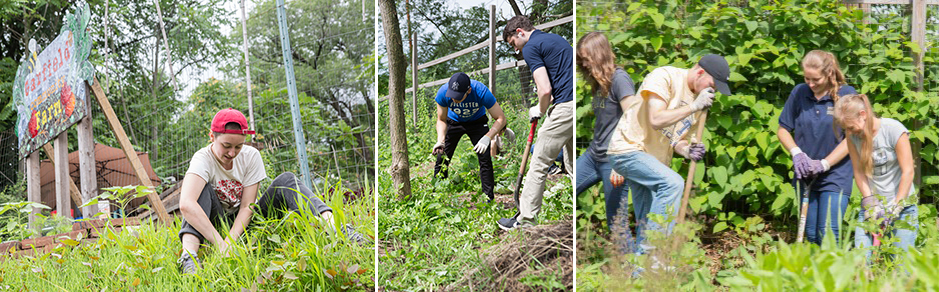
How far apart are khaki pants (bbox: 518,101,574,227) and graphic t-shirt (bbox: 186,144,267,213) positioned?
5.65ft

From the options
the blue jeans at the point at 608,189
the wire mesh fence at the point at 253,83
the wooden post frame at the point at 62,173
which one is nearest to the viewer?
the blue jeans at the point at 608,189

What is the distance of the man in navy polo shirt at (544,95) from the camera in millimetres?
2051

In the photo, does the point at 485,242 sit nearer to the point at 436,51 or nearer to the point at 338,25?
the point at 436,51

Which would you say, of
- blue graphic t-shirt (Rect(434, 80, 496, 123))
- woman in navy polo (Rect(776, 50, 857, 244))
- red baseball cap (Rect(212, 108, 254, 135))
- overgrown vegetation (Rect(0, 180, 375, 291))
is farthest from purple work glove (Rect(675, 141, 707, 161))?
red baseball cap (Rect(212, 108, 254, 135))

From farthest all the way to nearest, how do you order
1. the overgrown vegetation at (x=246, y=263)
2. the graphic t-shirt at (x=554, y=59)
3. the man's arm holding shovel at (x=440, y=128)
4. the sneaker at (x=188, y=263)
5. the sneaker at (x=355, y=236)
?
the sneaker at (x=188, y=263), the sneaker at (x=355, y=236), the overgrown vegetation at (x=246, y=263), the man's arm holding shovel at (x=440, y=128), the graphic t-shirt at (x=554, y=59)

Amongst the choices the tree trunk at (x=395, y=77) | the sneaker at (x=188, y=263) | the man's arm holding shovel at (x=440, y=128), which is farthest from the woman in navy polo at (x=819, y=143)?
the sneaker at (x=188, y=263)

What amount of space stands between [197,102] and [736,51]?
6.07 metres

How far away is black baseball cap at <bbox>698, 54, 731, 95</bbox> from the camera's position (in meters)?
2.49

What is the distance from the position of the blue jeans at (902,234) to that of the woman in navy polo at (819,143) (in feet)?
0.33

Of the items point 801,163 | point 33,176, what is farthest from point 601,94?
point 33,176

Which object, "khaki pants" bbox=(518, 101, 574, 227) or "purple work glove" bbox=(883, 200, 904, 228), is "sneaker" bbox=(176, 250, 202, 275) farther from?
"purple work glove" bbox=(883, 200, 904, 228)

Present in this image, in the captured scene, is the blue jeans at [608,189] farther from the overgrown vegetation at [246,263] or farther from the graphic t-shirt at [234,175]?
the graphic t-shirt at [234,175]

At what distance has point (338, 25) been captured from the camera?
4629 mm

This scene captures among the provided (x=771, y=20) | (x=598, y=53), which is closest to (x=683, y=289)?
(x=598, y=53)
